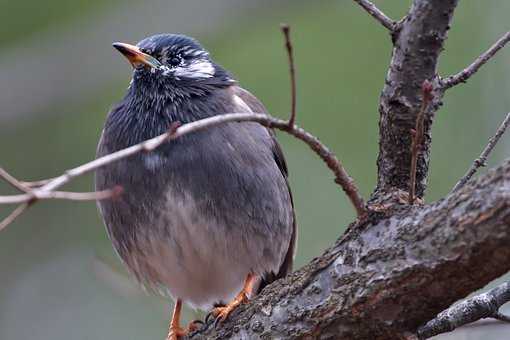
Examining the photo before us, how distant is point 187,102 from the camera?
465 cm

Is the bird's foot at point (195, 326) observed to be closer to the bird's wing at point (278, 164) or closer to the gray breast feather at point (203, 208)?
the gray breast feather at point (203, 208)

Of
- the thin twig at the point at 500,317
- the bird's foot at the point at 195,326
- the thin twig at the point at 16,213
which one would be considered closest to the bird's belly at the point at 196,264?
the bird's foot at the point at 195,326

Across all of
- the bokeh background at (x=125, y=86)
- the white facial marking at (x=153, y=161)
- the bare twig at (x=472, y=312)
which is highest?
the bokeh background at (x=125, y=86)

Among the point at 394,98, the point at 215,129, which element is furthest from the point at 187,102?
the point at 394,98

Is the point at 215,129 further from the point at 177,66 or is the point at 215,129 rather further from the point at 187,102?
the point at 177,66

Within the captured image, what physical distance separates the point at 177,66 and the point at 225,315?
1564 mm

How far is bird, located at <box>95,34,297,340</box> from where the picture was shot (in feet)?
13.9

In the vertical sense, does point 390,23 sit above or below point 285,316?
above

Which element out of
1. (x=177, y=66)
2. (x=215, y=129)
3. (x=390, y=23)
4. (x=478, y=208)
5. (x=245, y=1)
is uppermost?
(x=245, y=1)

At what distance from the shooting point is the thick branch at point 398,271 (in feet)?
9.00

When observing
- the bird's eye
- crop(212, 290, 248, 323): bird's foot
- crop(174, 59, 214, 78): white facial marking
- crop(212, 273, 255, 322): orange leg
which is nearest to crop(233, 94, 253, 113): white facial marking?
crop(174, 59, 214, 78): white facial marking

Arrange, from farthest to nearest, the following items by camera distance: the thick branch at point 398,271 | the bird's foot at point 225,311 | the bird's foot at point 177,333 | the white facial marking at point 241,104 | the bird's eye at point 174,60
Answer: the bird's eye at point 174,60 < the white facial marking at point 241,104 < the bird's foot at point 177,333 < the bird's foot at point 225,311 < the thick branch at point 398,271

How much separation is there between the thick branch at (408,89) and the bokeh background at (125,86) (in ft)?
6.75

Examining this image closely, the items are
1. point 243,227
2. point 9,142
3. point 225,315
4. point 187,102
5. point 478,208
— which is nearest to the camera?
point 478,208
